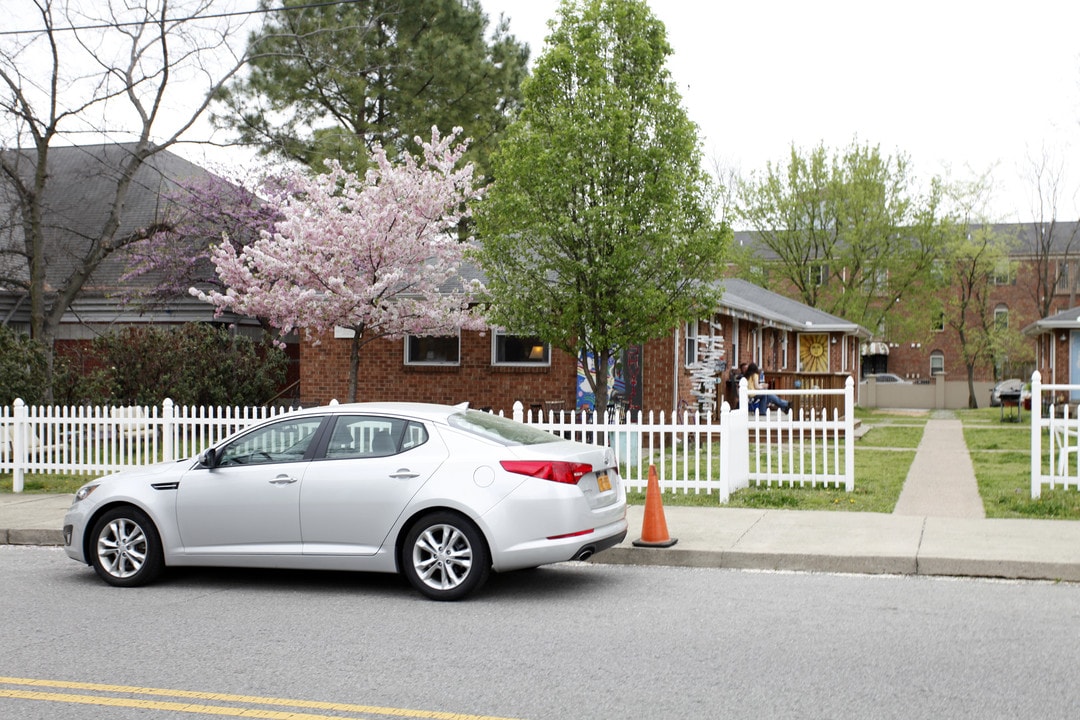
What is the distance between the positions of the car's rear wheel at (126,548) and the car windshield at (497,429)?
2635 millimetres

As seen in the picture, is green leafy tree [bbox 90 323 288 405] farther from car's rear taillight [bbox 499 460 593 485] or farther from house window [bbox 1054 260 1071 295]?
house window [bbox 1054 260 1071 295]

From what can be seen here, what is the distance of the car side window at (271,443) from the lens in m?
8.80

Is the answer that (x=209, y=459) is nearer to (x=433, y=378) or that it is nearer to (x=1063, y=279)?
(x=433, y=378)

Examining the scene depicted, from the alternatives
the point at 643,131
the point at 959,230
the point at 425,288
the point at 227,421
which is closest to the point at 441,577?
the point at 227,421

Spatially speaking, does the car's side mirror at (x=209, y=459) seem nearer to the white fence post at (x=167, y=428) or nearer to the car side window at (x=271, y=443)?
the car side window at (x=271, y=443)

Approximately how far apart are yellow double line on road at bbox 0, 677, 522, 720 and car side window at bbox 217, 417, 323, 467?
303 centimetres

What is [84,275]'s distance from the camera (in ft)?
82.6

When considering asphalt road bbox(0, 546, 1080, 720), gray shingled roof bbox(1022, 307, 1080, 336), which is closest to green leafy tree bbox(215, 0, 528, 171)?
gray shingled roof bbox(1022, 307, 1080, 336)

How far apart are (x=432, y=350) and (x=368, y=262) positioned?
309cm

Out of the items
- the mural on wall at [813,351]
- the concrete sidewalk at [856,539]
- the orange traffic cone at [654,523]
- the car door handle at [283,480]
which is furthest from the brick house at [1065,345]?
the car door handle at [283,480]

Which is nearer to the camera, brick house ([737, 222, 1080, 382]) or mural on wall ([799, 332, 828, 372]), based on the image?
mural on wall ([799, 332, 828, 372])

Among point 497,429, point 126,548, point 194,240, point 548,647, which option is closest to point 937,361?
point 194,240

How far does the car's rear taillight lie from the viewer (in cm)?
808

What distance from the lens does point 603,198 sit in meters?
15.6
